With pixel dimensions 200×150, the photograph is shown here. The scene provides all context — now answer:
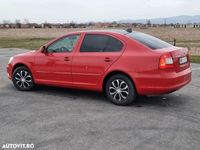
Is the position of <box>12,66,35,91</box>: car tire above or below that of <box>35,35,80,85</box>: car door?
below

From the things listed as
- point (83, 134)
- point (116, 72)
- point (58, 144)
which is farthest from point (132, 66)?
point (58, 144)

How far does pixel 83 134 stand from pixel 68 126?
0.50 m

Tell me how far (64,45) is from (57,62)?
0.43 m

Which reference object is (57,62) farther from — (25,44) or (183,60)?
(25,44)

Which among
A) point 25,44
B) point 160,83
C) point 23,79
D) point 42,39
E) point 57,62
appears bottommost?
point 42,39

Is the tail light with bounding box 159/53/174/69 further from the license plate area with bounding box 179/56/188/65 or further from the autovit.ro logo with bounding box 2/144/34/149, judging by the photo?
the autovit.ro logo with bounding box 2/144/34/149

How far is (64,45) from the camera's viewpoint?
8266 mm

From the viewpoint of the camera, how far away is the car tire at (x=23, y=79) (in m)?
8.91

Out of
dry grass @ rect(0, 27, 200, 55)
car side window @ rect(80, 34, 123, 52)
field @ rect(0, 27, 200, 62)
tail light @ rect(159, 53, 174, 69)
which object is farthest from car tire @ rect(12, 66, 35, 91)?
dry grass @ rect(0, 27, 200, 55)

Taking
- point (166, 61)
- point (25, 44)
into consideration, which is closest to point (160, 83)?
point (166, 61)

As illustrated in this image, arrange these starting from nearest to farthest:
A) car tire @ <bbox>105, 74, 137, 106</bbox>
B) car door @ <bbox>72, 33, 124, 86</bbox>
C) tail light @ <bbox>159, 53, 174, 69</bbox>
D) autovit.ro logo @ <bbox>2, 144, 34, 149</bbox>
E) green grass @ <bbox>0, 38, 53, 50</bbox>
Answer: autovit.ro logo @ <bbox>2, 144, 34, 149</bbox>, tail light @ <bbox>159, 53, 174, 69</bbox>, car tire @ <bbox>105, 74, 137, 106</bbox>, car door @ <bbox>72, 33, 124, 86</bbox>, green grass @ <bbox>0, 38, 53, 50</bbox>

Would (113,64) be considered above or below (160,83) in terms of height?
above

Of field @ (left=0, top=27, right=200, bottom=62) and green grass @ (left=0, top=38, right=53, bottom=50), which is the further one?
field @ (left=0, top=27, right=200, bottom=62)

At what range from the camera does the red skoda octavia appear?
7043mm
